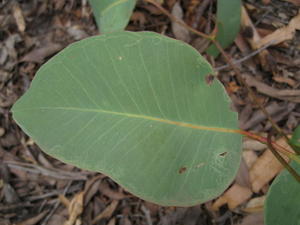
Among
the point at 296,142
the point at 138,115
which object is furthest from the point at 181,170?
the point at 296,142

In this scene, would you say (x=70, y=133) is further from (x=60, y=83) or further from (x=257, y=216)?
(x=257, y=216)

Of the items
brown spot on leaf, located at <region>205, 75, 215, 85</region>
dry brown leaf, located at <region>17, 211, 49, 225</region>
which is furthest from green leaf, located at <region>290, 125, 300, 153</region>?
dry brown leaf, located at <region>17, 211, 49, 225</region>

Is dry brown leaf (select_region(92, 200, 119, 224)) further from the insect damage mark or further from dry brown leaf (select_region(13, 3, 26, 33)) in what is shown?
dry brown leaf (select_region(13, 3, 26, 33))

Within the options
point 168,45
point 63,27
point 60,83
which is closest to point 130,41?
point 168,45

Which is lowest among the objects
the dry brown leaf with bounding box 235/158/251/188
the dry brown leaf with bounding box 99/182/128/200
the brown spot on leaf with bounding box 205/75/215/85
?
the dry brown leaf with bounding box 99/182/128/200

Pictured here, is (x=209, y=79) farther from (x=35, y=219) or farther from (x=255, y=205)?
(x=35, y=219)

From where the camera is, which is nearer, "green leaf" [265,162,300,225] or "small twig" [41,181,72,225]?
"green leaf" [265,162,300,225]

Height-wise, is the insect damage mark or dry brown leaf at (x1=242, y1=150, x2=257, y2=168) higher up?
the insect damage mark
